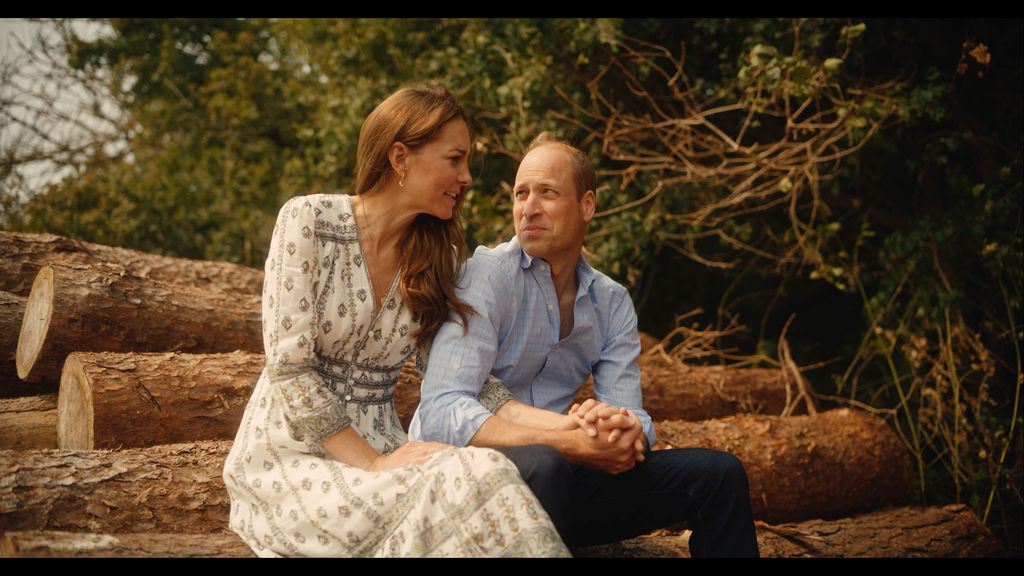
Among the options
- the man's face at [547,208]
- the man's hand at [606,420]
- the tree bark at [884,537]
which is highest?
the man's face at [547,208]

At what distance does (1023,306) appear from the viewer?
5309 millimetres

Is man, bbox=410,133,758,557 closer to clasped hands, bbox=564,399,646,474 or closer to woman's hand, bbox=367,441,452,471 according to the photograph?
clasped hands, bbox=564,399,646,474

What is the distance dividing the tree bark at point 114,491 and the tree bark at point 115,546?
374 mm

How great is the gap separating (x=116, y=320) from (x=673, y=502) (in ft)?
9.21

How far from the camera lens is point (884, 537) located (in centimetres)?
438

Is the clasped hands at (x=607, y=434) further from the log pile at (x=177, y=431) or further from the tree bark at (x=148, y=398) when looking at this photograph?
the tree bark at (x=148, y=398)

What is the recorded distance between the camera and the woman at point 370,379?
2318mm

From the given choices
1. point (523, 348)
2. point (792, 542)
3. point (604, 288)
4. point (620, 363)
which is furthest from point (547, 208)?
point (792, 542)

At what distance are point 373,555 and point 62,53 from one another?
336 inches

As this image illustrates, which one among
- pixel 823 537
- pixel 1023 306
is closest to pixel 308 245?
pixel 823 537

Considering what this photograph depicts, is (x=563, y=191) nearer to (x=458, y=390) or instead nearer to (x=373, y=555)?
(x=458, y=390)

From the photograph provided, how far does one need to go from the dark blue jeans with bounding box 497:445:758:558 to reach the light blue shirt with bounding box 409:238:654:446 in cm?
20

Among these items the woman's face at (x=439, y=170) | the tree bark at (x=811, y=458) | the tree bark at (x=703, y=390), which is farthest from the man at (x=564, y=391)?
the tree bark at (x=703, y=390)

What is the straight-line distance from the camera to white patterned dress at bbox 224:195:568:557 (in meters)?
2.29
